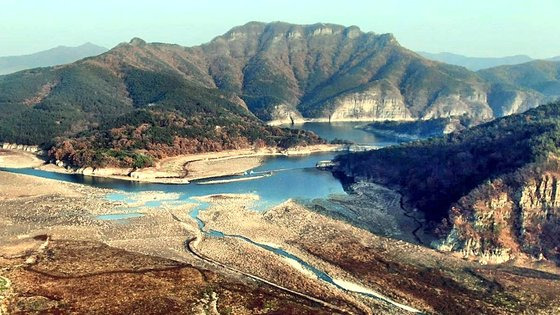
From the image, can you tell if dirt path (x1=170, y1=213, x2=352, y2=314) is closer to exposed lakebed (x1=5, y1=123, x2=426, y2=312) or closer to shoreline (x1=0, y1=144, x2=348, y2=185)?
exposed lakebed (x1=5, y1=123, x2=426, y2=312)

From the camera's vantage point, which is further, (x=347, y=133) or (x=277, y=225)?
(x=347, y=133)

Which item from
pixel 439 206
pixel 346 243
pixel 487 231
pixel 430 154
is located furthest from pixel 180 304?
pixel 430 154

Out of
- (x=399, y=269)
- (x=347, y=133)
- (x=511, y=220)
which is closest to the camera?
(x=399, y=269)

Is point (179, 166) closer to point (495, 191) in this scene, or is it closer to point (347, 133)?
point (495, 191)

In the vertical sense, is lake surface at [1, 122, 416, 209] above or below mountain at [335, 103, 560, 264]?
below

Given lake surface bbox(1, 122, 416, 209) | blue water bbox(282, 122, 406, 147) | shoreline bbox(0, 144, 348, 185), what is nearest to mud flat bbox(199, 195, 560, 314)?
lake surface bbox(1, 122, 416, 209)

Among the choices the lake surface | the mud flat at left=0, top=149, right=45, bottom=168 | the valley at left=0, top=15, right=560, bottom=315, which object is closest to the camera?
the valley at left=0, top=15, right=560, bottom=315

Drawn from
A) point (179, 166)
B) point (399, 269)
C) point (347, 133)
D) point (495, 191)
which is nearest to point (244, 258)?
point (399, 269)
